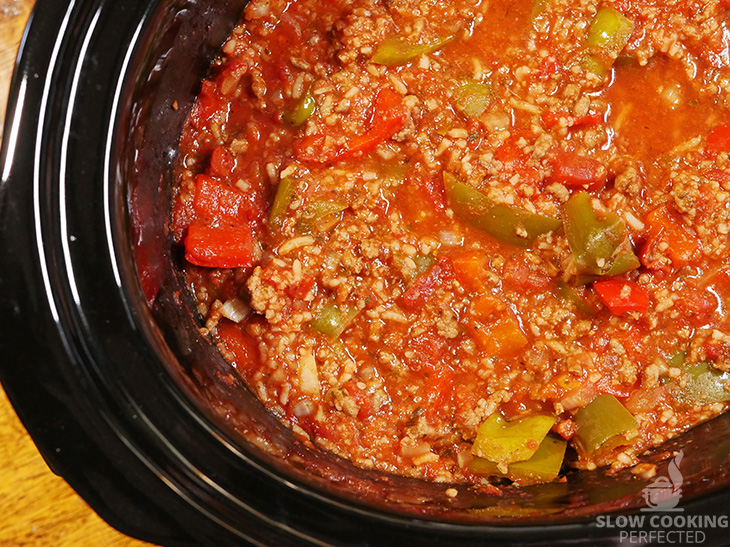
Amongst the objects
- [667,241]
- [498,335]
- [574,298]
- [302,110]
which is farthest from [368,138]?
[667,241]

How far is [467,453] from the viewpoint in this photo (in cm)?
326

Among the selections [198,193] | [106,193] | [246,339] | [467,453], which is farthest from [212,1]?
[467,453]

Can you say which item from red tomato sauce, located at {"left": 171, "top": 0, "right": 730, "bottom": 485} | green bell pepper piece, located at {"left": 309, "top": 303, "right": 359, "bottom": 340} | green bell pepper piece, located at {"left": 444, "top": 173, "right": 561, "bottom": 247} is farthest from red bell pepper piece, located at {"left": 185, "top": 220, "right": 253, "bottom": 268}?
green bell pepper piece, located at {"left": 444, "top": 173, "right": 561, "bottom": 247}

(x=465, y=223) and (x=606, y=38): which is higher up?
(x=606, y=38)

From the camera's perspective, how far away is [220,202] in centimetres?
325

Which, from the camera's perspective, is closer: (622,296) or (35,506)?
(35,506)

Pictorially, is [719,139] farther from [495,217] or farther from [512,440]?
[512,440]

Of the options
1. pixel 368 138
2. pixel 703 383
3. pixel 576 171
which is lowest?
pixel 703 383

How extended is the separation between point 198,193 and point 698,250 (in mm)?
2306

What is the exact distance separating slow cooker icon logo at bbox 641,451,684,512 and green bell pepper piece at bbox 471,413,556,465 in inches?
18.9

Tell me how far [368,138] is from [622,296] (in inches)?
53.3

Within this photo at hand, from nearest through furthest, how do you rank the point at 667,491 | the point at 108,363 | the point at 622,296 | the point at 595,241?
the point at 108,363 → the point at 667,491 → the point at 595,241 → the point at 622,296

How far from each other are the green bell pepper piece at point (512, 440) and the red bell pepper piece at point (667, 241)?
0.88m

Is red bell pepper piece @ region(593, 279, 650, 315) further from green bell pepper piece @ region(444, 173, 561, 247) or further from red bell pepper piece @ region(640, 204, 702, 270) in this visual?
green bell pepper piece @ region(444, 173, 561, 247)
